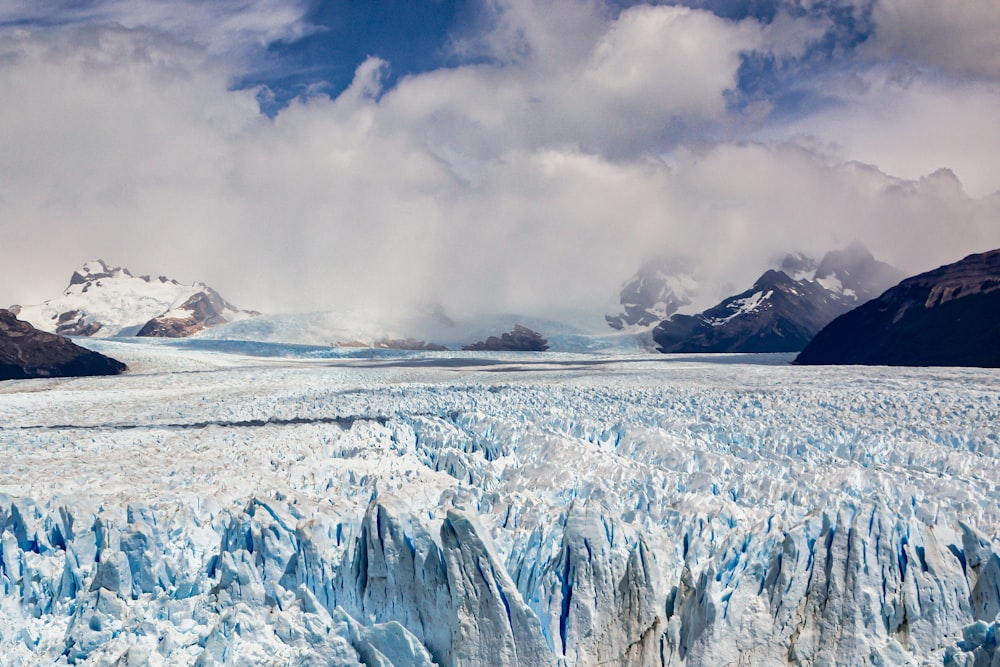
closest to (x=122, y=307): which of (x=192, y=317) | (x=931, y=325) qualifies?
(x=192, y=317)

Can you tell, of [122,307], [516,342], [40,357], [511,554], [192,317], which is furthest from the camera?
[122,307]

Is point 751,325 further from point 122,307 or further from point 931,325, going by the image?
point 122,307

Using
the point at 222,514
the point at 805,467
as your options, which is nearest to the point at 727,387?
the point at 805,467

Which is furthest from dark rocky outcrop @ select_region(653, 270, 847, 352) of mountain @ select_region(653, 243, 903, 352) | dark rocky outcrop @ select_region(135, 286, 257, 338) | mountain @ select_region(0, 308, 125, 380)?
dark rocky outcrop @ select_region(135, 286, 257, 338)

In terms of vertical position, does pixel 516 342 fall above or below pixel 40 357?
above

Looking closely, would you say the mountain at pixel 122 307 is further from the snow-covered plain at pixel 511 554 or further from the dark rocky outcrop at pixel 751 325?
the snow-covered plain at pixel 511 554

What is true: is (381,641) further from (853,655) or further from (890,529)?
(890,529)
